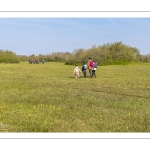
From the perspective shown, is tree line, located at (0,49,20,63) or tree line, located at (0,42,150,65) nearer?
tree line, located at (0,42,150,65)

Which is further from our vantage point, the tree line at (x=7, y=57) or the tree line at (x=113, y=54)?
the tree line at (x=7, y=57)

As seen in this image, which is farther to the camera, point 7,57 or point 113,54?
point 7,57

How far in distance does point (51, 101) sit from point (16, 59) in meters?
45.3

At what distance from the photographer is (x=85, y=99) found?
32.9ft

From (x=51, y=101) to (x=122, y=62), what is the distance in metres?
37.4

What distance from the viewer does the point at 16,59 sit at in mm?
53375
